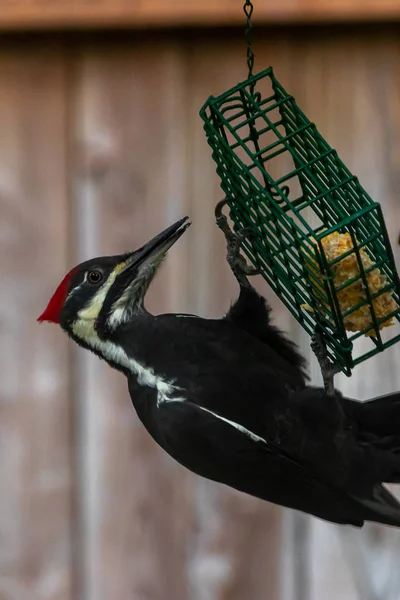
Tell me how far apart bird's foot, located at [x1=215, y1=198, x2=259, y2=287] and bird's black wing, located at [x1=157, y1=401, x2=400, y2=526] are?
0.22 metres

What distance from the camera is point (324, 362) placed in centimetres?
104

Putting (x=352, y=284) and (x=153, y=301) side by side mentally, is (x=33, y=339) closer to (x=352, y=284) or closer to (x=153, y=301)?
(x=153, y=301)

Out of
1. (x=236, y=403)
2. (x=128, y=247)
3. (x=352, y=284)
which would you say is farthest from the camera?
(x=128, y=247)

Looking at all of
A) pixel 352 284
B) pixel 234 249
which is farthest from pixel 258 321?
pixel 352 284

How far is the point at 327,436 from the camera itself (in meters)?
1.06

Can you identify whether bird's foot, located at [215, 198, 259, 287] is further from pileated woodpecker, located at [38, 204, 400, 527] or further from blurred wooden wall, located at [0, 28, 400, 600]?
blurred wooden wall, located at [0, 28, 400, 600]

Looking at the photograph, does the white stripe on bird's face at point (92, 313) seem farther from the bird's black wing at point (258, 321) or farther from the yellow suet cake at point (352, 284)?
the yellow suet cake at point (352, 284)

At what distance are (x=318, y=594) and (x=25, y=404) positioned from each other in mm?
607

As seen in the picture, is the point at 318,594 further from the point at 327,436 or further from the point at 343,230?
the point at 343,230

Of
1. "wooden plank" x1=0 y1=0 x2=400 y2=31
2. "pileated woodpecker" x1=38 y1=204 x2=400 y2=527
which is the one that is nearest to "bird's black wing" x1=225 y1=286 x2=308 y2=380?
"pileated woodpecker" x1=38 y1=204 x2=400 y2=527

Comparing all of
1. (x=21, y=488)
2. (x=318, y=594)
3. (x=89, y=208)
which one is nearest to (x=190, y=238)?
(x=89, y=208)

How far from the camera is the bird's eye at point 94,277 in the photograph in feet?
3.61

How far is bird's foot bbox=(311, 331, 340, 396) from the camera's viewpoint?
1014 millimetres

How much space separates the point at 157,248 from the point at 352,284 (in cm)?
28
